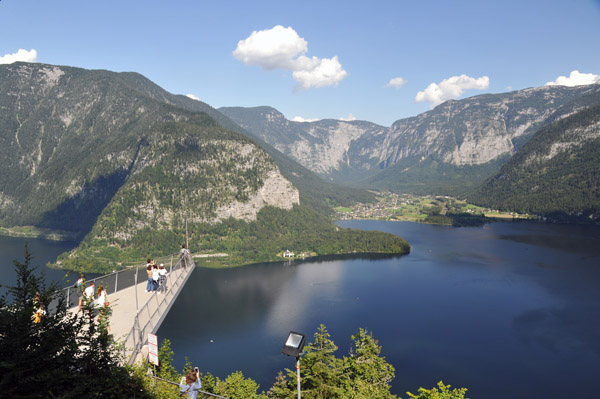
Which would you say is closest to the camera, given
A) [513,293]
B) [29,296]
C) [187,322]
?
[29,296]

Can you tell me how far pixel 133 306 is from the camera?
22.3 m

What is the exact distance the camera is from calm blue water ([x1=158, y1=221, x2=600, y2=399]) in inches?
2758

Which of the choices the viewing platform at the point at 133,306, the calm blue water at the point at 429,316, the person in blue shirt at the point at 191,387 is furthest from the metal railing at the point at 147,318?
the calm blue water at the point at 429,316

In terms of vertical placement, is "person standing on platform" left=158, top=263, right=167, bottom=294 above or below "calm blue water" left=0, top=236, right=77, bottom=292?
above

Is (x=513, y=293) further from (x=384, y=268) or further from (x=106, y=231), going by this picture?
(x=106, y=231)

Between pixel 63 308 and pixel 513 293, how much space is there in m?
126

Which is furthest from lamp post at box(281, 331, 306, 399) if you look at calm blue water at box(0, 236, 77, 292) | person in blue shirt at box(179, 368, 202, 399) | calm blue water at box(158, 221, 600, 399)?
calm blue water at box(0, 236, 77, 292)

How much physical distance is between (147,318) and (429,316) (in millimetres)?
90805

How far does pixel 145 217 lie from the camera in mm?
188625

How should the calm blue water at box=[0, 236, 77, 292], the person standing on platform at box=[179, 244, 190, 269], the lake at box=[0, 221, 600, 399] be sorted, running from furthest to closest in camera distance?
the calm blue water at box=[0, 236, 77, 292]
the lake at box=[0, 221, 600, 399]
the person standing on platform at box=[179, 244, 190, 269]

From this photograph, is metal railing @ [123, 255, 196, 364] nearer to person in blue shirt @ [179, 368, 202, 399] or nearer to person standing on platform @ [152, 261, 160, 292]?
person standing on platform @ [152, 261, 160, 292]

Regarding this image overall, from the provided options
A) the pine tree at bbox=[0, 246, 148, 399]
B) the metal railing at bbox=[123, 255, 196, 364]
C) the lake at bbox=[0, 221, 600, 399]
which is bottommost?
the lake at bbox=[0, 221, 600, 399]

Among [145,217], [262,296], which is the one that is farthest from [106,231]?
[262,296]

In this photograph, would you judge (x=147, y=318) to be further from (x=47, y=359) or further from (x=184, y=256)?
(x=184, y=256)
